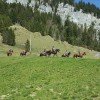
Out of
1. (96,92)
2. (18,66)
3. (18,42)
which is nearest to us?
(96,92)

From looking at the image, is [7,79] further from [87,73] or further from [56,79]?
[87,73]

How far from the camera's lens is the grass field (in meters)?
36.1

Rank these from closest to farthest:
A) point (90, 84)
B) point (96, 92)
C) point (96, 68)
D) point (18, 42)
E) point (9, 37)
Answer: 1. point (96, 92)
2. point (90, 84)
3. point (96, 68)
4. point (9, 37)
5. point (18, 42)

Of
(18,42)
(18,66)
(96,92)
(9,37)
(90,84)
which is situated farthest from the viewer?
(18,42)

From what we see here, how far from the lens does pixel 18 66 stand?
51.5m

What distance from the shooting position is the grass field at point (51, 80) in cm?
3606

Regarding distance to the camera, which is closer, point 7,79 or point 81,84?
point 81,84

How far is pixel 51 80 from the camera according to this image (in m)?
42.0

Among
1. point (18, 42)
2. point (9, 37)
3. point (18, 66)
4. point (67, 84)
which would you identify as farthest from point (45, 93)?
point (18, 42)

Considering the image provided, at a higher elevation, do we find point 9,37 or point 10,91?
point 9,37

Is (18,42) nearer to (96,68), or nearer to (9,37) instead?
(9,37)

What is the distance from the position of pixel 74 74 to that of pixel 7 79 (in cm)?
773

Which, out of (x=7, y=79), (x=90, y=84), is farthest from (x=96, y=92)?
(x=7, y=79)

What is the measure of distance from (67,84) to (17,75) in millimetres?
9000
